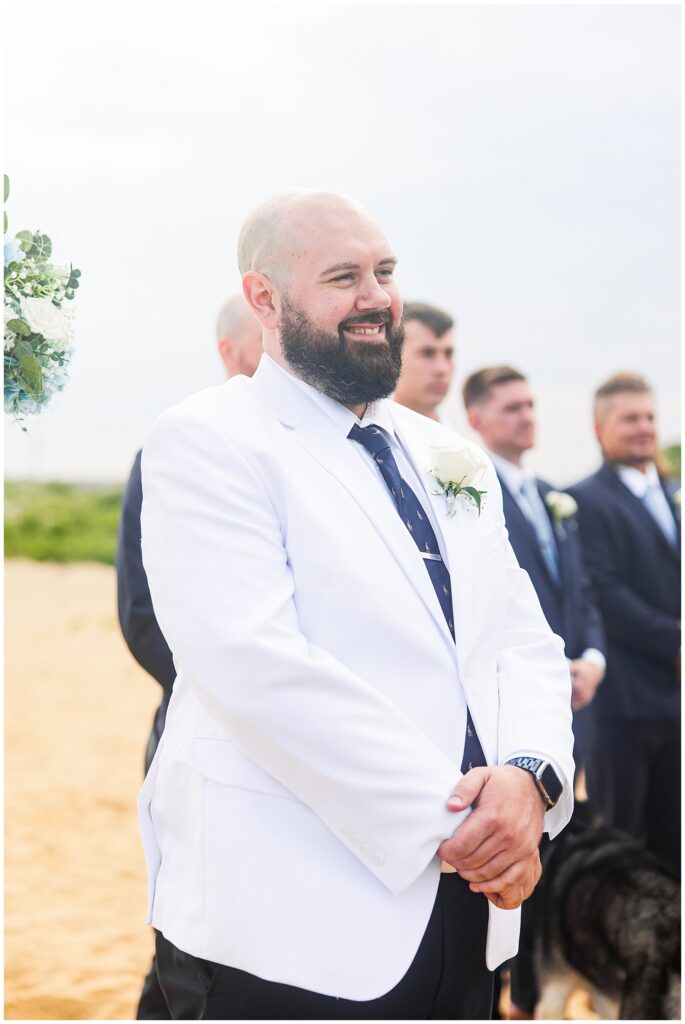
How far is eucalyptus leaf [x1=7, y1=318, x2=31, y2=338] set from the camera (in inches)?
96.0

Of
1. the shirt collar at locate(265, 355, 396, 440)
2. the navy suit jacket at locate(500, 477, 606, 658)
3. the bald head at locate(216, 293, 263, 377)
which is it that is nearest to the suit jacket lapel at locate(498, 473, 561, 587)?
the navy suit jacket at locate(500, 477, 606, 658)

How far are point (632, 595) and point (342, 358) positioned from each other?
298 centimetres

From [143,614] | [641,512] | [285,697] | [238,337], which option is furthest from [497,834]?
[641,512]

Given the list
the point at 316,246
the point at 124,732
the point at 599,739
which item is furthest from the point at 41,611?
the point at 316,246

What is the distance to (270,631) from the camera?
6.49ft

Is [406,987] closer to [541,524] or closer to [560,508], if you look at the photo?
[541,524]

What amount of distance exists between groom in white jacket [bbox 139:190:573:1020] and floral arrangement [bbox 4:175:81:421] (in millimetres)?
446

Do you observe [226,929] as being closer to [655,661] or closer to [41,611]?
[655,661]

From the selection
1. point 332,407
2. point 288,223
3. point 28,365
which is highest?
point 288,223

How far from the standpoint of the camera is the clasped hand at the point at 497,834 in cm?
199

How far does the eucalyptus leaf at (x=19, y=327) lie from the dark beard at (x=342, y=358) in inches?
23.1

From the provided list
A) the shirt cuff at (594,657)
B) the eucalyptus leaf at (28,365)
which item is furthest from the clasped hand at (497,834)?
the shirt cuff at (594,657)

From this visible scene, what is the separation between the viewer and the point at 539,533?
14.0 feet

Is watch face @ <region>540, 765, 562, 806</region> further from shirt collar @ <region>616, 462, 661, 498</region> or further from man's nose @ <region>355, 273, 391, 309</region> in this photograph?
shirt collar @ <region>616, 462, 661, 498</region>
